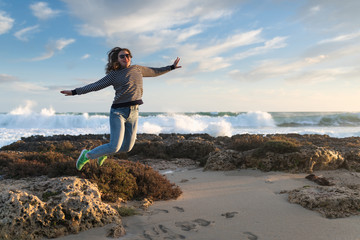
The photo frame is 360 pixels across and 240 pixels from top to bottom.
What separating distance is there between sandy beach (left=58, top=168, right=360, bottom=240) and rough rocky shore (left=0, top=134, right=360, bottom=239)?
25 centimetres

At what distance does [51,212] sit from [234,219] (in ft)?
8.78

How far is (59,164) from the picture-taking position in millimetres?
6102

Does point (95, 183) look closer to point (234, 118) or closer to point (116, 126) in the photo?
point (116, 126)

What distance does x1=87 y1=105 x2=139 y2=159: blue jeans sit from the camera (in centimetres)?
462

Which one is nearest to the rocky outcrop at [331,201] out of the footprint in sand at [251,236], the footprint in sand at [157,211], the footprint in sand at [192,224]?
the footprint in sand at [251,236]

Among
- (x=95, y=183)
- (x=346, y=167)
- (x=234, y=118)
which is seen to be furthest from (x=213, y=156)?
(x=234, y=118)

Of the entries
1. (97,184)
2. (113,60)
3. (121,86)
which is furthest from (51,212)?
(113,60)

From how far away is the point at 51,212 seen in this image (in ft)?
12.6

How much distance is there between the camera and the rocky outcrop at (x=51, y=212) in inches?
143

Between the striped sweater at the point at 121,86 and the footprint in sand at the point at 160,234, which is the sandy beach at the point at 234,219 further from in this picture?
the striped sweater at the point at 121,86

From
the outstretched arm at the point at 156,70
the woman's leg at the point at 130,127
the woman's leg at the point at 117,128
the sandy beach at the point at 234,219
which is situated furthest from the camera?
the outstretched arm at the point at 156,70

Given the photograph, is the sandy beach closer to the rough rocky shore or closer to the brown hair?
the rough rocky shore

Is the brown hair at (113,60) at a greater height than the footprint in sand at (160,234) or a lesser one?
greater

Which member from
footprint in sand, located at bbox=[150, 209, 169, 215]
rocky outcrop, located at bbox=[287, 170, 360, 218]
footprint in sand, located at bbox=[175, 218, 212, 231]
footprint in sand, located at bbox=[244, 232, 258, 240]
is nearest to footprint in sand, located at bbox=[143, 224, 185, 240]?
footprint in sand, located at bbox=[175, 218, 212, 231]
